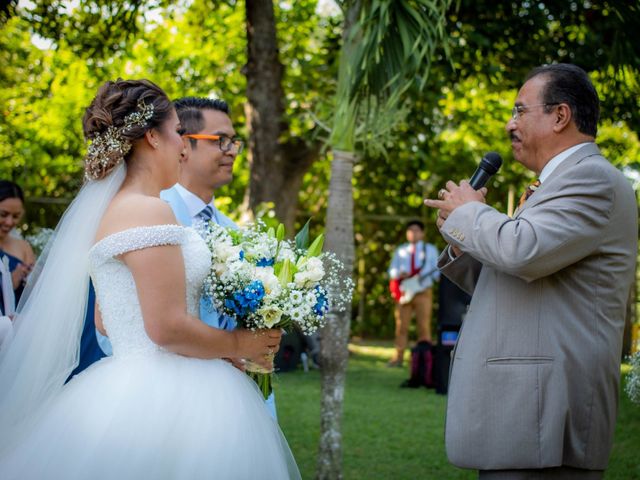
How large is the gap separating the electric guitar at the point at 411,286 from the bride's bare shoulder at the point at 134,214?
9806mm

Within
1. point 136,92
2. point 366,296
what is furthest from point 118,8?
point 366,296

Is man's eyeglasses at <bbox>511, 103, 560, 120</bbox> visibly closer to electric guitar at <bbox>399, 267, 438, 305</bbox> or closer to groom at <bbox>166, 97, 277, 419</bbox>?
→ groom at <bbox>166, 97, 277, 419</bbox>

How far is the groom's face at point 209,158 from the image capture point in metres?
4.18

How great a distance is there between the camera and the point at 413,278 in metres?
12.7

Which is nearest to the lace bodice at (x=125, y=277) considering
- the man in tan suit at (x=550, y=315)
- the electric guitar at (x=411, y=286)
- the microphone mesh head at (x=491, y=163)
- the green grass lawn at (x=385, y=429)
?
the man in tan suit at (x=550, y=315)

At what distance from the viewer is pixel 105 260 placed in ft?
9.79

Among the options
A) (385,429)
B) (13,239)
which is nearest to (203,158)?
(13,239)

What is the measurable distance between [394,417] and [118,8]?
5.63 metres

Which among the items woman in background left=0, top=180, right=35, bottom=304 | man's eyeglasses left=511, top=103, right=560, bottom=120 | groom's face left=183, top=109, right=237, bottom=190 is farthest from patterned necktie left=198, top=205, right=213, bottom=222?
woman in background left=0, top=180, right=35, bottom=304

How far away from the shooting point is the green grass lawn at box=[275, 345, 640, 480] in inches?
265

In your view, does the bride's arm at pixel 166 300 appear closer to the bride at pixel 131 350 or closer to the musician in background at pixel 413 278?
the bride at pixel 131 350

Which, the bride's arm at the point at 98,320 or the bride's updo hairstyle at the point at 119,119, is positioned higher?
the bride's updo hairstyle at the point at 119,119

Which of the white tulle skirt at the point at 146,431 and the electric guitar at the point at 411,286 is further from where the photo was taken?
the electric guitar at the point at 411,286

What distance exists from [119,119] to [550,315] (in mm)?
1749
